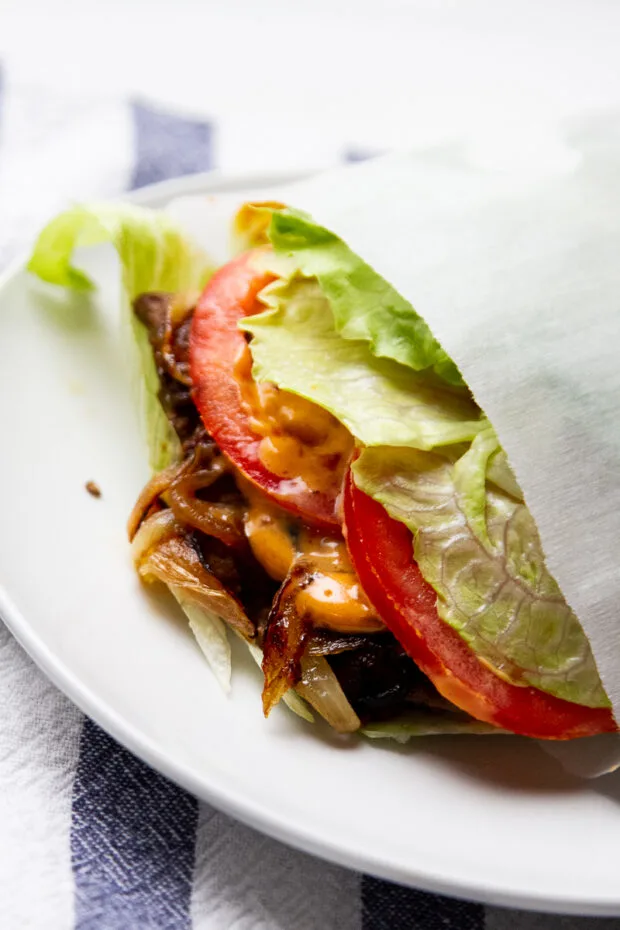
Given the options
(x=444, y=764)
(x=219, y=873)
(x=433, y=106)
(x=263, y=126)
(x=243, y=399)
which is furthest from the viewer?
(x=433, y=106)

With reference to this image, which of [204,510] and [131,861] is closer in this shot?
[131,861]

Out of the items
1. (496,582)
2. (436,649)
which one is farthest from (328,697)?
(496,582)

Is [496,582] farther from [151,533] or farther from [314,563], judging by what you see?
[151,533]

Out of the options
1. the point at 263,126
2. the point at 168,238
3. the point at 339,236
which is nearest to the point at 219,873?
the point at 339,236

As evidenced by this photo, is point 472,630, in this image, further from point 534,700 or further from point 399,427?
point 399,427

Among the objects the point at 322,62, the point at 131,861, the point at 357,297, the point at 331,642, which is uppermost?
the point at 322,62

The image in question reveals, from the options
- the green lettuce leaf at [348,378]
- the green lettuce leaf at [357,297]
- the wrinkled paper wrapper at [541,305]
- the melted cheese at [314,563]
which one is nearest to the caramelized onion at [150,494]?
the melted cheese at [314,563]
